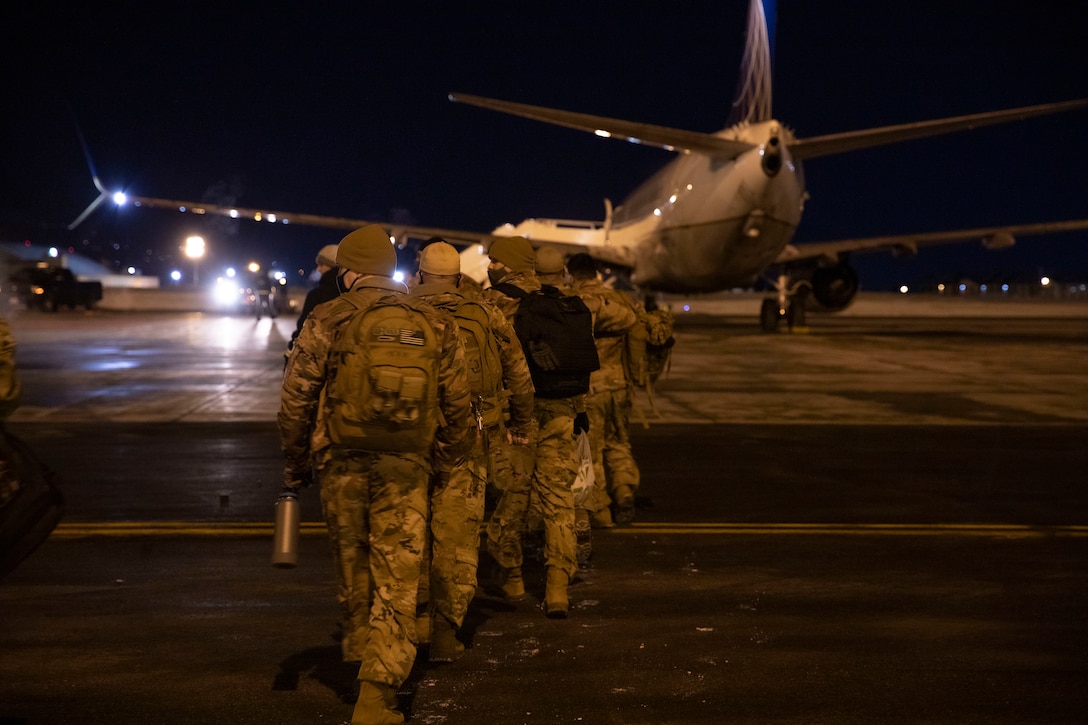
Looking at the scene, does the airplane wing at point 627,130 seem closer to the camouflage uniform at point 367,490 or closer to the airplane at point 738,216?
the airplane at point 738,216

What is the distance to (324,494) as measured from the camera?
16.8 feet

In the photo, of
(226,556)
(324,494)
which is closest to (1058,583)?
(324,494)

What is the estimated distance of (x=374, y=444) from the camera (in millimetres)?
4898

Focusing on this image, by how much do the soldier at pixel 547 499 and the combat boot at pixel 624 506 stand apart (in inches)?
70.2

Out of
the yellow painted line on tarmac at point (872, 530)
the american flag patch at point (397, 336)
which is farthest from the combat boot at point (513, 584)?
the american flag patch at point (397, 336)

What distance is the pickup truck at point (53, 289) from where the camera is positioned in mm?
55719

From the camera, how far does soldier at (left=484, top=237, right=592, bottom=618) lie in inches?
265

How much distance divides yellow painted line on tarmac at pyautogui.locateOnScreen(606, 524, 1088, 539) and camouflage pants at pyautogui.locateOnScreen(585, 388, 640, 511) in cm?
34

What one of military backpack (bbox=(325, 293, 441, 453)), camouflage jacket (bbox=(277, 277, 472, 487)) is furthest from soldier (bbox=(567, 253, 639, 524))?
military backpack (bbox=(325, 293, 441, 453))

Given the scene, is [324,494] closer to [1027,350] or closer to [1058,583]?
[1058,583]

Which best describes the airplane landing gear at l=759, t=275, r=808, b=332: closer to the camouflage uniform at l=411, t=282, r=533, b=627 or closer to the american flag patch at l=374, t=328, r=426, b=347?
the camouflage uniform at l=411, t=282, r=533, b=627

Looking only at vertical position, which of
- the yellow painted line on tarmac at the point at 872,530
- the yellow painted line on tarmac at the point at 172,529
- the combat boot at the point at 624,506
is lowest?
the yellow painted line on tarmac at the point at 172,529

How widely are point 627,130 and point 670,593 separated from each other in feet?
54.4

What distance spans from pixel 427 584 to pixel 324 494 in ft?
2.96
